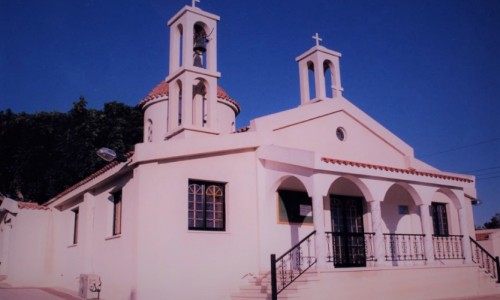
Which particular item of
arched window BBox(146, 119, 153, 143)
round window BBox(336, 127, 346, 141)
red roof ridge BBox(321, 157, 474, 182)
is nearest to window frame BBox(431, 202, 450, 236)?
red roof ridge BBox(321, 157, 474, 182)

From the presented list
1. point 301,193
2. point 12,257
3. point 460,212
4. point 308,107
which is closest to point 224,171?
point 301,193

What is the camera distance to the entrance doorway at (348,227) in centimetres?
1540

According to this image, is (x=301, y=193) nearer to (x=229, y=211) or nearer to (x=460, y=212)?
(x=229, y=211)

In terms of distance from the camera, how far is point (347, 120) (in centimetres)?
1716

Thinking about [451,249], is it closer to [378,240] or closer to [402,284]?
[402,284]

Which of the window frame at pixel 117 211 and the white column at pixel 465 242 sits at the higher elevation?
the window frame at pixel 117 211

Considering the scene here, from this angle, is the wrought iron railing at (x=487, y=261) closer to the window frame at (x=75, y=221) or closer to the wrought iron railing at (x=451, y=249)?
the wrought iron railing at (x=451, y=249)

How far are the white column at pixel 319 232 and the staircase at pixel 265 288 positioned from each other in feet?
1.35

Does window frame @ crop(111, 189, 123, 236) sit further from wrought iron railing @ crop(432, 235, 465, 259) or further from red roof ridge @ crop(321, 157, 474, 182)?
wrought iron railing @ crop(432, 235, 465, 259)

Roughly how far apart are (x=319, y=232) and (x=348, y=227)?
13.7 ft

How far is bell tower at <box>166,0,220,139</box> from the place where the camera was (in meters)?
14.8

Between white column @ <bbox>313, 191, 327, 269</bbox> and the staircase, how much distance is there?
0.41 m

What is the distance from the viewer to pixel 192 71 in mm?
14945

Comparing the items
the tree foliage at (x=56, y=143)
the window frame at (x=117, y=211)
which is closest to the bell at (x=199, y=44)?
the window frame at (x=117, y=211)
